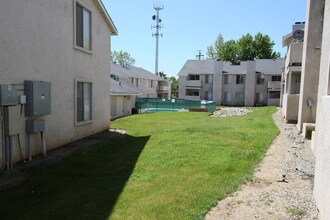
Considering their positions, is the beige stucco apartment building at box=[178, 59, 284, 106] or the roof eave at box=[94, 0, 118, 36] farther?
the beige stucco apartment building at box=[178, 59, 284, 106]

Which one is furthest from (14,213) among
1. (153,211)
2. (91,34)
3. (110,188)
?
(91,34)

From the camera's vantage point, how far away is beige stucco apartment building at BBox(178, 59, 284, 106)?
165 ft

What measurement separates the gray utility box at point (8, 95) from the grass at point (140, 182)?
81.2 inches

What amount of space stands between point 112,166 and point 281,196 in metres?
4.86

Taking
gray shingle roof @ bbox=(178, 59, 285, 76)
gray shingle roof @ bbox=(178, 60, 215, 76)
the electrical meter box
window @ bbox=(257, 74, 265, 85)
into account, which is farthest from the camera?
gray shingle roof @ bbox=(178, 60, 215, 76)

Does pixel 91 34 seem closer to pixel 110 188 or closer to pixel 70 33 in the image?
pixel 70 33

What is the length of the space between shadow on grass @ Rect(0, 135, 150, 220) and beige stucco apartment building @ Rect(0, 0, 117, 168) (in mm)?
1496

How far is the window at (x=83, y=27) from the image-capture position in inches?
494

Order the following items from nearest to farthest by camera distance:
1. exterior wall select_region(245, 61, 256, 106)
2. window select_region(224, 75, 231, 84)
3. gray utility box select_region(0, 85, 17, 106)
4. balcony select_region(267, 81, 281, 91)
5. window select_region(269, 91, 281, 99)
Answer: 1. gray utility box select_region(0, 85, 17, 106)
2. balcony select_region(267, 81, 281, 91)
3. window select_region(269, 91, 281, 99)
4. exterior wall select_region(245, 61, 256, 106)
5. window select_region(224, 75, 231, 84)

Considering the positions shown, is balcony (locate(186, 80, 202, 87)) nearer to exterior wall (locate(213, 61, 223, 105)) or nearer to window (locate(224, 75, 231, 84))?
exterior wall (locate(213, 61, 223, 105))

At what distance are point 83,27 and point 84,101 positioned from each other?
10.6 feet

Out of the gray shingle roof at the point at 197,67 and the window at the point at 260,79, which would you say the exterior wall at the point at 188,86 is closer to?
the gray shingle roof at the point at 197,67

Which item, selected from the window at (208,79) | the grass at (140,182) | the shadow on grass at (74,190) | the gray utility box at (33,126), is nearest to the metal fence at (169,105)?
the window at (208,79)

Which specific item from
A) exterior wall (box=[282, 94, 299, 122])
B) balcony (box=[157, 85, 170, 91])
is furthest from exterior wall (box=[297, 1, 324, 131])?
balcony (box=[157, 85, 170, 91])
